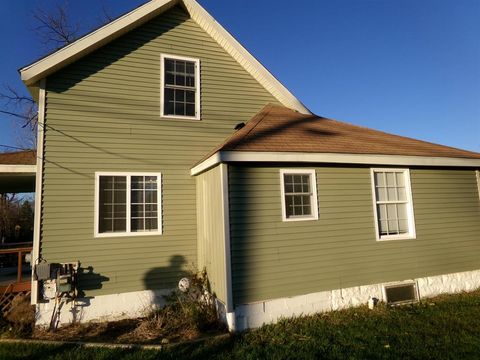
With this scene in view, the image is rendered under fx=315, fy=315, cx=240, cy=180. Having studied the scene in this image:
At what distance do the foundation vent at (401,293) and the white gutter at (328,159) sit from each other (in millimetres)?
2889

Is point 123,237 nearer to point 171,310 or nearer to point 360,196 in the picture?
point 171,310

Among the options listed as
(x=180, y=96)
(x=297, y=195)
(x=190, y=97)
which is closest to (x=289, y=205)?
(x=297, y=195)

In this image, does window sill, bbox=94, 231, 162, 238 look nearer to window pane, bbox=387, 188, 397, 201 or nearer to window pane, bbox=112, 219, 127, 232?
window pane, bbox=112, 219, 127, 232

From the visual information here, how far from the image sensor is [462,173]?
862 cm

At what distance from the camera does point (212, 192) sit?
6785 millimetres

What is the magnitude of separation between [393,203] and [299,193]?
8.73ft

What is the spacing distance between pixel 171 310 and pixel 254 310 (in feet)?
6.72

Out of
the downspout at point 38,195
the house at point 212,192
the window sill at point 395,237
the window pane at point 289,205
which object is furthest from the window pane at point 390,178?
the downspout at point 38,195

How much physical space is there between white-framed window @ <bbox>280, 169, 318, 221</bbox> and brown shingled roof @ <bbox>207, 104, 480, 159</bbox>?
0.56 meters

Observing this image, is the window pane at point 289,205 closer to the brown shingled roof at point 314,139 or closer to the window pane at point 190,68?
the brown shingled roof at point 314,139

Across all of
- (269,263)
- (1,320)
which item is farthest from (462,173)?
(1,320)

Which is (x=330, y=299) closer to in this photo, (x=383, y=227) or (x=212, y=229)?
(x=383, y=227)

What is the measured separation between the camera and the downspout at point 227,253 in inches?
232

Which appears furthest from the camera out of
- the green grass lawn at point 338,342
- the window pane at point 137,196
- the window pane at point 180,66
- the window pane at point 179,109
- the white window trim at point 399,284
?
the window pane at point 180,66
